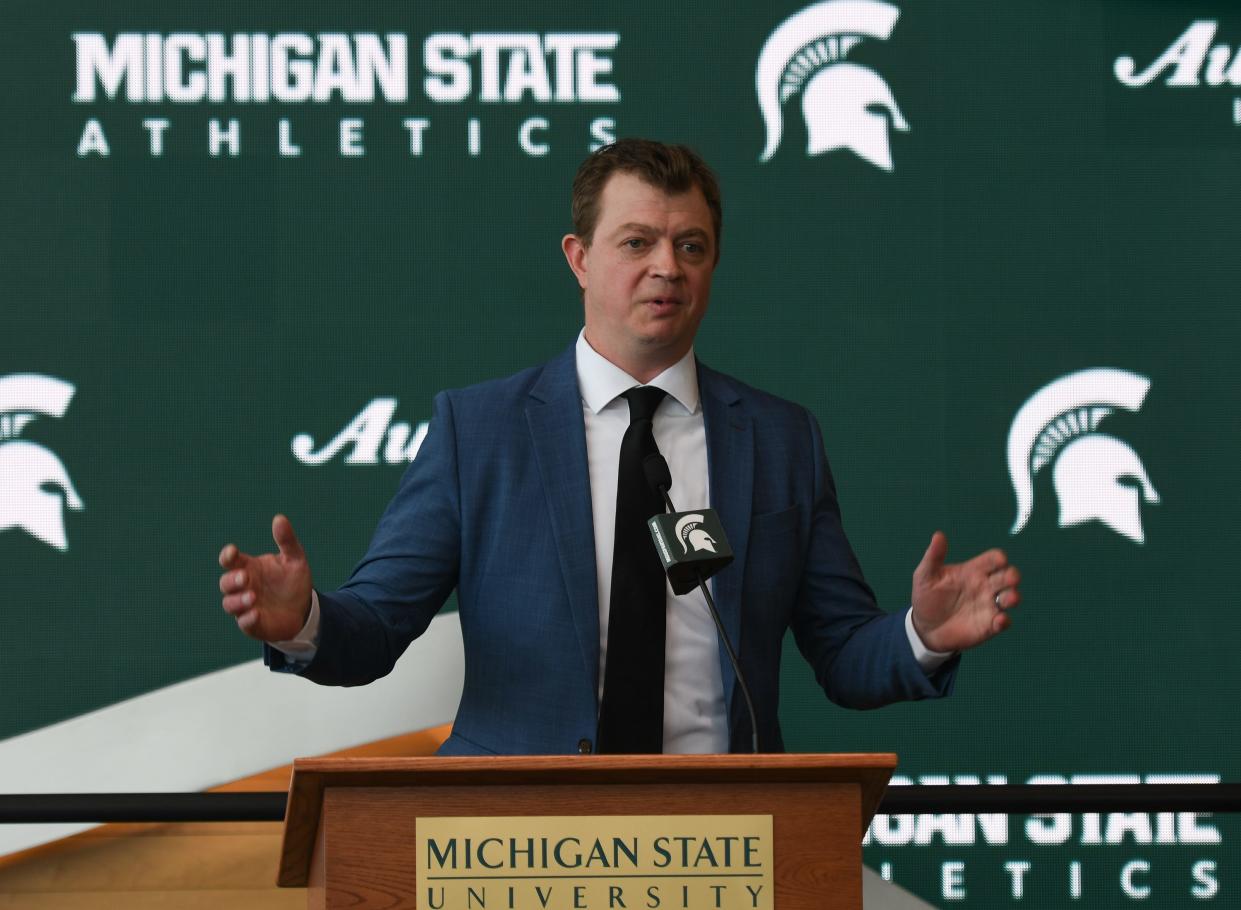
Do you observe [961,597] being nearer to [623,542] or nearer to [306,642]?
[623,542]

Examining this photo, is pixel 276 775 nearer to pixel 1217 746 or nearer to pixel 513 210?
pixel 513 210

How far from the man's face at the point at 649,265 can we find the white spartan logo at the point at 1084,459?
1273 millimetres

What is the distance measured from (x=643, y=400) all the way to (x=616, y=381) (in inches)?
2.7

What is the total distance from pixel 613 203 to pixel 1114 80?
1.59 m

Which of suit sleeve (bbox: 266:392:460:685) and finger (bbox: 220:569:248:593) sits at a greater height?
suit sleeve (bbox: 266:392:460:685)

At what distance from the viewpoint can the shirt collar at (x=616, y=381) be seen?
7.31 ft

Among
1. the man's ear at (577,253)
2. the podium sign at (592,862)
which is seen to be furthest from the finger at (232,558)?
the man's ear at (577,253)

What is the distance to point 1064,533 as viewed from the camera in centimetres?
323

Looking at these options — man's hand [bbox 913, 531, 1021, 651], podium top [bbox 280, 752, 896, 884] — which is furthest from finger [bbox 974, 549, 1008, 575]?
podium top [bbox 280, 752, 896, 884]

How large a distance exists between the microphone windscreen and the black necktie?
0.11 m

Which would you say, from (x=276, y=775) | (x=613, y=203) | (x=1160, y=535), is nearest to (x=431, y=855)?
(x=613, y=203)

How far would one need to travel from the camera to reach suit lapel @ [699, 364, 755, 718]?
210cm

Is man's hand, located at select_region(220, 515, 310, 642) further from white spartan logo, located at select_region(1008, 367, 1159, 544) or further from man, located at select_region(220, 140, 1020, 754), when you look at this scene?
white spartan logo, located at select_region(1008, 367, 1159, 544)

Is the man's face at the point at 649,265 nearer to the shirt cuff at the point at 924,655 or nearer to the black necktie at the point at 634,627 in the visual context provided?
the black necktie at the point at 634,627
